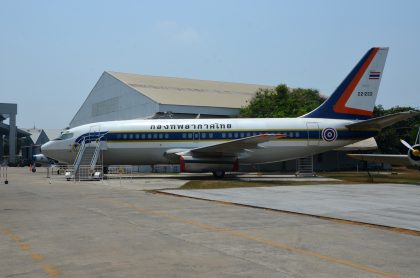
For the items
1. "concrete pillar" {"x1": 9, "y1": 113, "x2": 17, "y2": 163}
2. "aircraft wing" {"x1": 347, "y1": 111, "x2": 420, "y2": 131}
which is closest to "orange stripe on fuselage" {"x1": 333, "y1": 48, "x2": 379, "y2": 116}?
"aircraft wing" {"x1": 347, "y1": 111, "x2": 420, "y2": 131}

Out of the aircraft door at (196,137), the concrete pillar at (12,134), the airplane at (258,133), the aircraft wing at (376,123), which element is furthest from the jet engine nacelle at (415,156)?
the concrete pillar at (12,134)

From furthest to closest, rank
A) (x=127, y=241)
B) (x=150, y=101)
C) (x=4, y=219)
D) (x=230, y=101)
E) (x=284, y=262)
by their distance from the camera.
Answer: (x=230, y=101), (x=150, y=101), (x=4, y=219), (x=127, y=241), (x=284, y=262)

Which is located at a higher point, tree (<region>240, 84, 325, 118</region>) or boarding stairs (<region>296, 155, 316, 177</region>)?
tree (<region>240, 84, 325, 118</region>)

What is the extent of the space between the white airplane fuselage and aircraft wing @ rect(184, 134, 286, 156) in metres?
1.20

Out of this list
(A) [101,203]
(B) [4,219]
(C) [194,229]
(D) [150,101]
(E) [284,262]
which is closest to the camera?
(E) [284,262]

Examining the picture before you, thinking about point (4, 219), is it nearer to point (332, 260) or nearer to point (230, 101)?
point (332, 260)

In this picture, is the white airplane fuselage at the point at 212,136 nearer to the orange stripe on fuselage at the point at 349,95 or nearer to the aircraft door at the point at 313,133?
the aircraft door at the point at 313,133

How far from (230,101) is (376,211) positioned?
4322 centimetres

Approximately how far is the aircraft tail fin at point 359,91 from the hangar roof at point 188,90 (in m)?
21.4

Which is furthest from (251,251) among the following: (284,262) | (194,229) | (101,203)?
(101,203)

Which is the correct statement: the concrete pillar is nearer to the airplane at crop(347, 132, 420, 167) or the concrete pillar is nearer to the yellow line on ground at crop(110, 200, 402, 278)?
the airplane at crop(347, 132, 420, 167)

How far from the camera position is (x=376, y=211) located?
11.9 m

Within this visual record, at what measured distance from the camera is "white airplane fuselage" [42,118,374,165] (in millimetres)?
28438

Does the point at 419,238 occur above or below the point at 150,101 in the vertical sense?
below
